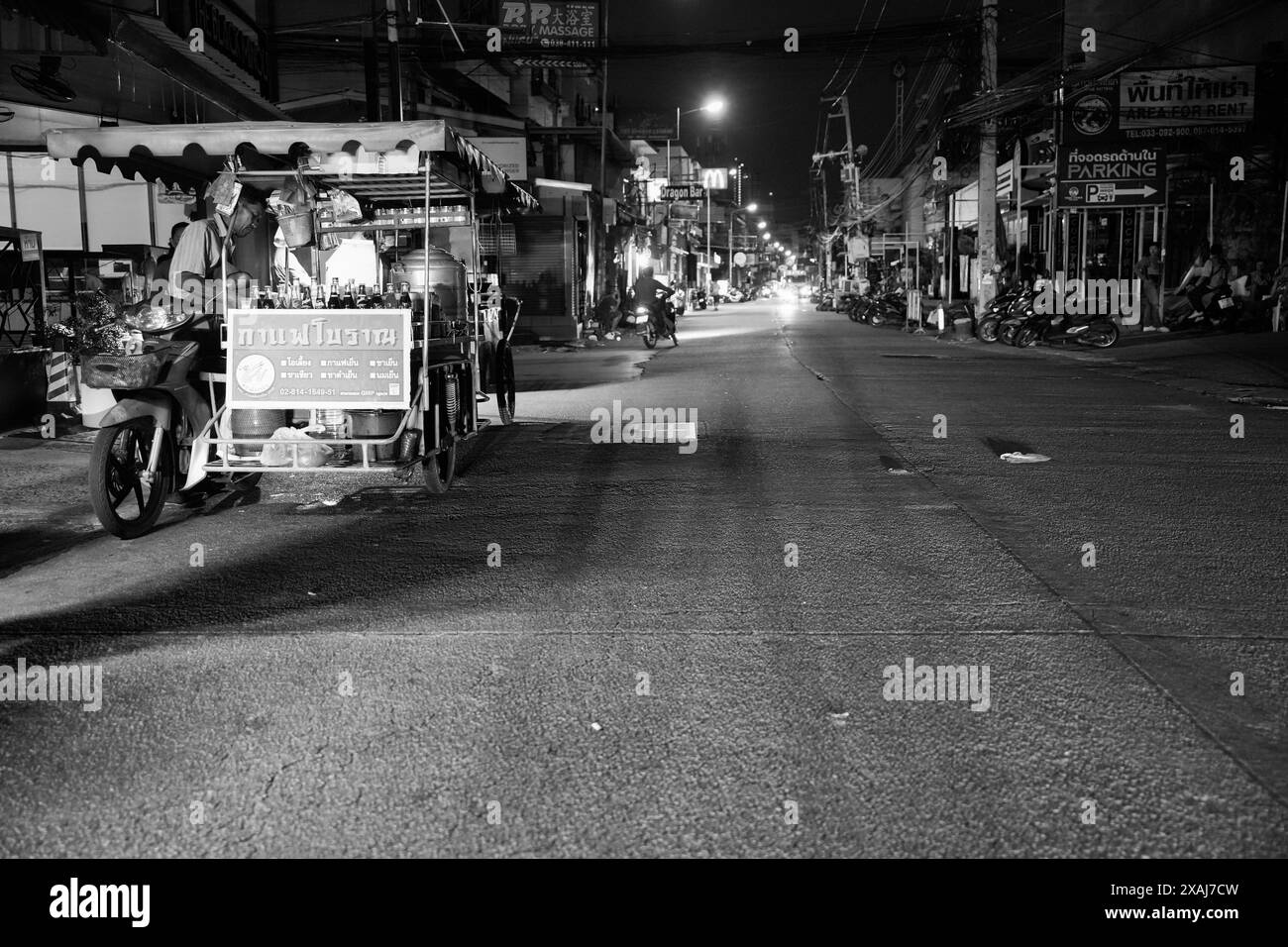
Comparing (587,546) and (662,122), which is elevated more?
(662,122)

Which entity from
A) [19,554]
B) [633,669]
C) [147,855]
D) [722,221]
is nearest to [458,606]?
[633,669]

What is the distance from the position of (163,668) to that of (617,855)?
2.41 metres

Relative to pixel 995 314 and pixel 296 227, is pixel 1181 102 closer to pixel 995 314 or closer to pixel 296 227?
pixel 995 314

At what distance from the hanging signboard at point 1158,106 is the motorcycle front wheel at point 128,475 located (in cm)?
2208

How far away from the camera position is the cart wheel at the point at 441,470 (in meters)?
8.14

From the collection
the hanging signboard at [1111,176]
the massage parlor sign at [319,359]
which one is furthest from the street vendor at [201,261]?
the hanging signboard at [1111,176]

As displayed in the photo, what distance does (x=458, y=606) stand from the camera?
212 inches

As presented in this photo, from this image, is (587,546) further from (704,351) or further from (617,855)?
(704,351)
